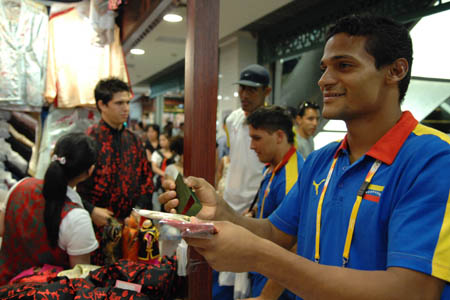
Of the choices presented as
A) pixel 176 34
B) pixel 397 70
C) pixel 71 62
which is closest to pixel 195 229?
pixel 397 70

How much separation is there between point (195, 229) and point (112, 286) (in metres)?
0.81

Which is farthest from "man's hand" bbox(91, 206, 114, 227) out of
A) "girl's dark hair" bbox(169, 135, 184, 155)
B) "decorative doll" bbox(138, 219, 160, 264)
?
"girl's dark hair" bbox(169, 135, 184, 155)

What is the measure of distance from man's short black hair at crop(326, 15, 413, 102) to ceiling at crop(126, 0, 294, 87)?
1.05 metres

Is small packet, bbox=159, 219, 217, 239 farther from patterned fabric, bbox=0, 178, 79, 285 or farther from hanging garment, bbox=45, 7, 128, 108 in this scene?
hanging garment, bbox=45, 7, 128, 108

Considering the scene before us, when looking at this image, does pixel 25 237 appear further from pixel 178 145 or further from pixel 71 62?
pixel 178 145

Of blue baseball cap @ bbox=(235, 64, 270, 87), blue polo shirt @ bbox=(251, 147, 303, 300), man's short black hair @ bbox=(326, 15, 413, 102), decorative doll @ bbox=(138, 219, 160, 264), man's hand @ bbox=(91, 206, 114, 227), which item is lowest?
decorative doll @ bbox=(138, 219, 160, 264)

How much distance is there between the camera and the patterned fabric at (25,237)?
1625mm

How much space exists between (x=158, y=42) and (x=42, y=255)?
4478 millimetres

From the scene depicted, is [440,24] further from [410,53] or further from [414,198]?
[414,198]

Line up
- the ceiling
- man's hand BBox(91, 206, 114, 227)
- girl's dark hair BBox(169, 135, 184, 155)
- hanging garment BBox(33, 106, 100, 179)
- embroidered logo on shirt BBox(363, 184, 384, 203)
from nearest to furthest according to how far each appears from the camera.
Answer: embroidered logo on shirt BBox(363, 184, 384, 203)
man's hand BBox(91, 206, 114, 227)
hanging garment BBox(33, 106, 100, 179)
the ceiling
girl's dark hair BBox(169, 135, 184, 155)

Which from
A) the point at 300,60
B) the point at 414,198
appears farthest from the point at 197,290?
the point at 300,60

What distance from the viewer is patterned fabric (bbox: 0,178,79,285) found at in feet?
5.33

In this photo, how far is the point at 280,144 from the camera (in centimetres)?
220

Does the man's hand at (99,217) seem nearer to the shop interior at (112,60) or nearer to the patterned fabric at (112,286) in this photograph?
the patterned fabric at (112,286)
